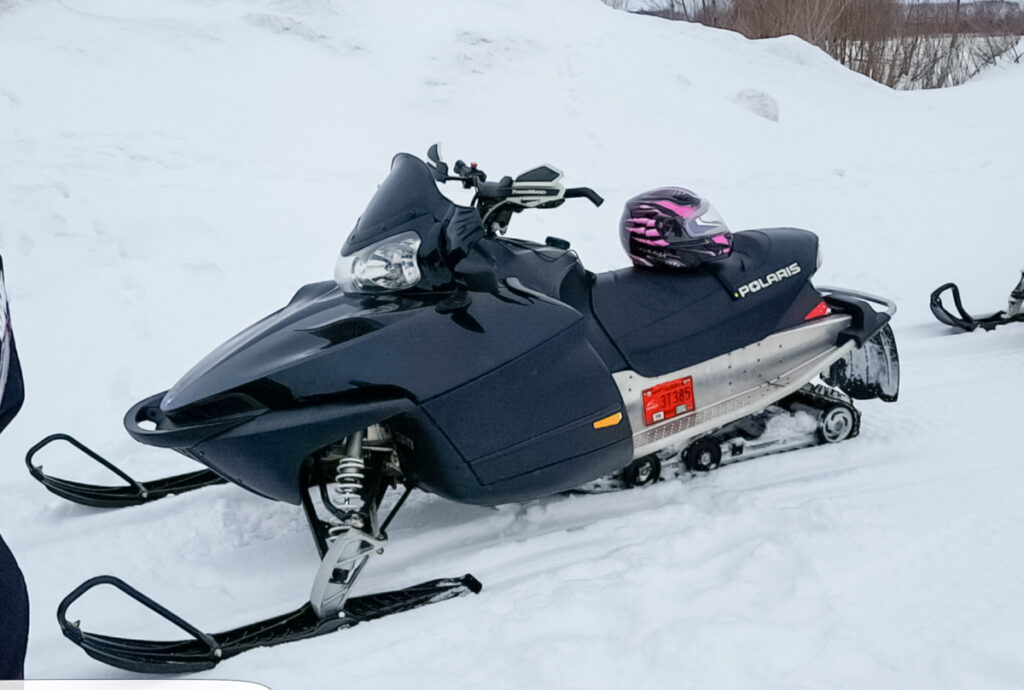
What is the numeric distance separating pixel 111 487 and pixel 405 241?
4.77ft

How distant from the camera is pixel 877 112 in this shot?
10.1 metres

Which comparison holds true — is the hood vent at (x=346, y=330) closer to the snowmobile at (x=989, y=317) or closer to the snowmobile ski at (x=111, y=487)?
the snowmobile ski at (x=111, y=487)

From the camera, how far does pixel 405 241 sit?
2285 millimetres

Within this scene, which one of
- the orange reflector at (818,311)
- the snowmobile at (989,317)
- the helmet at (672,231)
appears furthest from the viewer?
the snowmobile at (989,317)

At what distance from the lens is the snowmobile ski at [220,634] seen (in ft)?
6.35

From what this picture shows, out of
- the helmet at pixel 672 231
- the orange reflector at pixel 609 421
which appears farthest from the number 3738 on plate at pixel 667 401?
the helmet at pixel 672 231

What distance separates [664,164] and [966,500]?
5074mm

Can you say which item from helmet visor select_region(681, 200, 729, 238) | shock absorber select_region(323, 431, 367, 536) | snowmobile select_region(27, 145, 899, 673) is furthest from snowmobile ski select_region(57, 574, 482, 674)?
helmet visor select_region(681, 200, 729, 238)

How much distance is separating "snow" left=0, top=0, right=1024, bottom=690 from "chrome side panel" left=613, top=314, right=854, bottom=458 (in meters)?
0.23

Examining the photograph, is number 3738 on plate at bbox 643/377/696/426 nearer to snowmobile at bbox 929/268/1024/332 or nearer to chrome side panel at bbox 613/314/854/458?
chrome side panel at bbox 613/314/854/458

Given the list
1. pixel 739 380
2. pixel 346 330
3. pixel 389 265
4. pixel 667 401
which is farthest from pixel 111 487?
pixel 739 380

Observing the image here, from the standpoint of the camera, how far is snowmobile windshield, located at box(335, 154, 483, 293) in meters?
2.28

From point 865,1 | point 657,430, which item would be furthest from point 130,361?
point 865,1

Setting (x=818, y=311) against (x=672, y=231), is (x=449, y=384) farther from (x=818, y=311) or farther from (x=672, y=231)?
(x=818, y=311)
